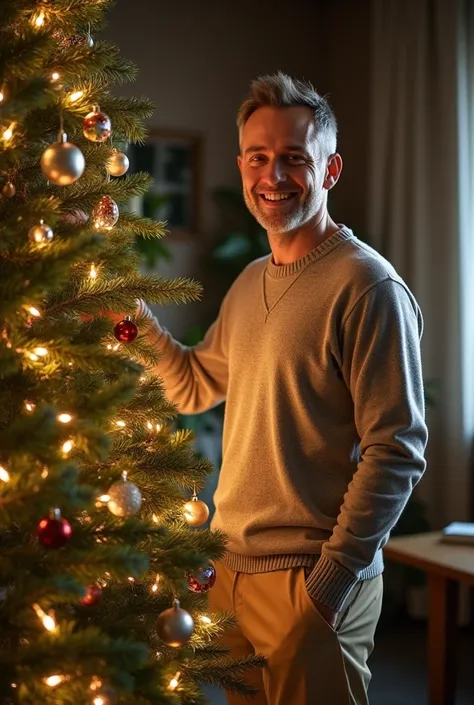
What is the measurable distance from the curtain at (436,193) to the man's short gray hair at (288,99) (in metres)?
2.01

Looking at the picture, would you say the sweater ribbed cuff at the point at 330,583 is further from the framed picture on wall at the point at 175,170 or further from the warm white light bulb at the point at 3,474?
the framed picture on wall at the point at 175,170

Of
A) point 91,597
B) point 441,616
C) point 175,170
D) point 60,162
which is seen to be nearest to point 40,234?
point 60,162

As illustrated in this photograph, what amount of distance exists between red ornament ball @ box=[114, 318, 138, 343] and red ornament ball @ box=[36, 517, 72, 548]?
0.44 meters

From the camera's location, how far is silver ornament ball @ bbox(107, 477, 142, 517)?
4.19 feet

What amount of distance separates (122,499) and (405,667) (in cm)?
260

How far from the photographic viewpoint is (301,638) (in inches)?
65.9

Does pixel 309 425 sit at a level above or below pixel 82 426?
below

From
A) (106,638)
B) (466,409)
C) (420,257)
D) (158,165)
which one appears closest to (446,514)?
(466,409)

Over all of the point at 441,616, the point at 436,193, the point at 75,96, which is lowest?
the point at 441,616

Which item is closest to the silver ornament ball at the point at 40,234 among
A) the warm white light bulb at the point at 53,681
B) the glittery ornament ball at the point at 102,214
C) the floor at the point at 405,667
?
the glittery ornament ball at the point at 102,214

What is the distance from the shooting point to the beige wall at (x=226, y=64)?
4.29 metres

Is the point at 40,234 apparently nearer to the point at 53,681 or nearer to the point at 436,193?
the point at 53,681

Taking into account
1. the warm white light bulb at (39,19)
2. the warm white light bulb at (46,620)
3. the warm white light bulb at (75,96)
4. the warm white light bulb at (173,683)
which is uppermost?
the warm white light bulb at (39,19)

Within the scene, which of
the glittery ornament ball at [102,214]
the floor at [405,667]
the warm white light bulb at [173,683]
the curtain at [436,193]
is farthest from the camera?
the curtain at [436,193]
